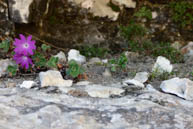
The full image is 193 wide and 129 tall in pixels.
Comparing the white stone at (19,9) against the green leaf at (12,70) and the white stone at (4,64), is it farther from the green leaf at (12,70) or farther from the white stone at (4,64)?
the green leaf at (12,70)

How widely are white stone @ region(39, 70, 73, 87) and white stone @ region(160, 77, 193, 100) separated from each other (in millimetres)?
615

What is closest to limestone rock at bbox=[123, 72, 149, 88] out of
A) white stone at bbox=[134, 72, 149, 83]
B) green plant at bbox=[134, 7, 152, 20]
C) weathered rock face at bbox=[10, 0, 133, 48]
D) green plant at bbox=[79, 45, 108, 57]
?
white stone at bbox=[134, 72, 149, 83]

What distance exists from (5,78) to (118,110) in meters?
0.96

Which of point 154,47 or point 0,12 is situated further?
point 154,47

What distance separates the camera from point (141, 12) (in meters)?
3.04

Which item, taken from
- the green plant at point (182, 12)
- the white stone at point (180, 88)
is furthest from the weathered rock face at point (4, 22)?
the green plant at point (182, 12)

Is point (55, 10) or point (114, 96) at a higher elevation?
point (55, 10)

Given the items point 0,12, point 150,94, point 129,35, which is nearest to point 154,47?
point 129,35

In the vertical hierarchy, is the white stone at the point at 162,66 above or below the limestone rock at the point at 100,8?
below

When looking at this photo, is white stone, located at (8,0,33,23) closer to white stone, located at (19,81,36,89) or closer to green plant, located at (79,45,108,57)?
green plant, located at (79,45,108,57)

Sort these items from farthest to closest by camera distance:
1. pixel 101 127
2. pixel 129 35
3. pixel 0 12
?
pixel 129 35 < pixel 0 12 < pixel 101 127

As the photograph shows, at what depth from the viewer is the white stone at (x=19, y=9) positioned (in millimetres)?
2497

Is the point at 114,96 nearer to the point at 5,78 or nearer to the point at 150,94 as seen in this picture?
the point at 150,94

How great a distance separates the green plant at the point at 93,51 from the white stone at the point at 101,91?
3.50 ft
